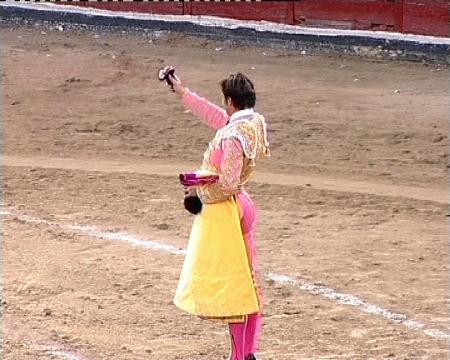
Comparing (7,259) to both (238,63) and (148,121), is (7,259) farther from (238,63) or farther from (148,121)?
(238,63)

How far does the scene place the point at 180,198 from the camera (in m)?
9.34

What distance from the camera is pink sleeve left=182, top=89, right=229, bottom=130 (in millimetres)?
5547

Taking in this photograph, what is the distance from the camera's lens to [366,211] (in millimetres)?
8930

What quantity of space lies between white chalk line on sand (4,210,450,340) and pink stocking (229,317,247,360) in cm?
123

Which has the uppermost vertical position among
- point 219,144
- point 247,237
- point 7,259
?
point 219,144

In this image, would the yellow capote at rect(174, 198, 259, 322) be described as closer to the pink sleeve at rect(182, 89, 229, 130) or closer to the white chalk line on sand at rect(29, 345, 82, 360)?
the pink sleeve at rect(182, 89, 229, 130)

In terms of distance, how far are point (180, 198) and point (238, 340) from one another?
396cm

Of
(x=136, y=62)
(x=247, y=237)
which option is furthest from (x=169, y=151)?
(x=247, y=237)

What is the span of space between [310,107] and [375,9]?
147 inches

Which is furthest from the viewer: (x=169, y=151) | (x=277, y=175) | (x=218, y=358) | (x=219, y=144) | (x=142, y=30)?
(x=142, y=30)

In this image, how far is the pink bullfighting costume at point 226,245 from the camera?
530 cm

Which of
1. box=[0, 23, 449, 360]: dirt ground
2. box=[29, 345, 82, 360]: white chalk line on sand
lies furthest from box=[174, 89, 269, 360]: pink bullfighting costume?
box=[29, 345, 82, 360]: white chalk line on sand

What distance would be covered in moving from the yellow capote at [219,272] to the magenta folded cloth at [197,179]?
188 millimetres

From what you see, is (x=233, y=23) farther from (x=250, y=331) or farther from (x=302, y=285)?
(x=250, y=331)
